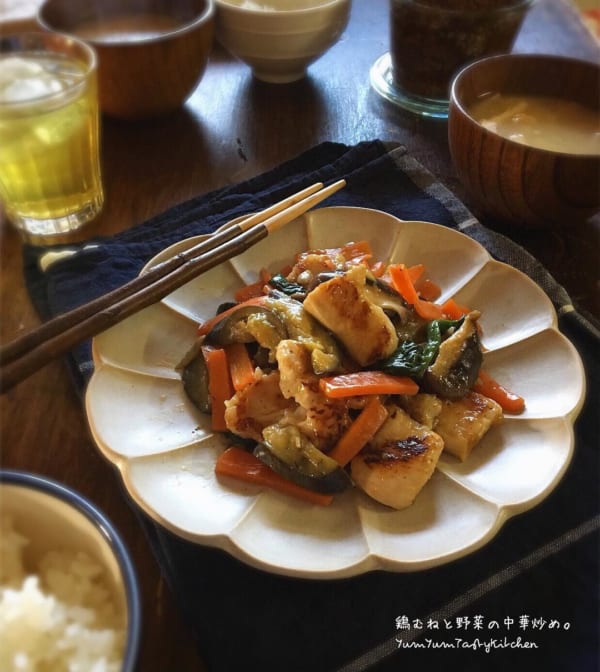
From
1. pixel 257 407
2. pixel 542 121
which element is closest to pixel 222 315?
pixel 257 407

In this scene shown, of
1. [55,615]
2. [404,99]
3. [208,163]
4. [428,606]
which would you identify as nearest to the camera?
[55,615]

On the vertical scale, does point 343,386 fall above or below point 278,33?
below

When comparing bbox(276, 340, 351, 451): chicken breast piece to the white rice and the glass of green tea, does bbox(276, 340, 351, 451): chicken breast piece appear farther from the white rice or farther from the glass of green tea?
the glass of green tea

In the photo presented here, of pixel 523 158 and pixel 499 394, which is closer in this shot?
pixel 499 394

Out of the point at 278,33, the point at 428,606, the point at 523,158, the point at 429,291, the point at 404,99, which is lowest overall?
the point at 428,606

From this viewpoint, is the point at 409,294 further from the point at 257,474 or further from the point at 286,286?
the point at 257,474

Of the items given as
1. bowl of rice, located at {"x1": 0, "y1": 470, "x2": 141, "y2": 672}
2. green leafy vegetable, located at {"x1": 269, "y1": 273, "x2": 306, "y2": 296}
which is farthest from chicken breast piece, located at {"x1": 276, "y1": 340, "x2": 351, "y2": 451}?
bowl of rice, located at {"x1": 0, "y1": 470, "x2": 141, "y2": 672}

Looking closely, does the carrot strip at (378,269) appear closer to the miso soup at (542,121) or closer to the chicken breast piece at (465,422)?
the chicken breast piece at (465,422)
